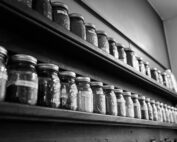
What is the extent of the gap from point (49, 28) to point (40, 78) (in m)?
0.19

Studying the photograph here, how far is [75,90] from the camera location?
848 mm

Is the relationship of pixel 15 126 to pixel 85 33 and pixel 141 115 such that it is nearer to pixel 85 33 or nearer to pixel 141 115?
pixel 85 33

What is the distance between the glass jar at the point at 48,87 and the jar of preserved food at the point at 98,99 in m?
0.26

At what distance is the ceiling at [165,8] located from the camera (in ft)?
9.46

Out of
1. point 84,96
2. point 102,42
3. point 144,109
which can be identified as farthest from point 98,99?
point 144,109

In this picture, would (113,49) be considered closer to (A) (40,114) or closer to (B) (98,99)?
(B) (98,99)

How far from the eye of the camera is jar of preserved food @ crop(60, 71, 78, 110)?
79 cm

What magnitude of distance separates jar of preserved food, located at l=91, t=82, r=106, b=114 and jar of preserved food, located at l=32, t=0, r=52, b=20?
1.32 feet

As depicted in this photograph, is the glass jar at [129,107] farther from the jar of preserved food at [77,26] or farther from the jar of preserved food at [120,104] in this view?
the jar of preserved food at [77,26]

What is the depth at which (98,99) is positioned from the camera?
0.97 meters

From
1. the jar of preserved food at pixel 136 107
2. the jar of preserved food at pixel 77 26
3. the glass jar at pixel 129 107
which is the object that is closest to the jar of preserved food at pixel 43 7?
the jar of preserved food at pixel 77 26

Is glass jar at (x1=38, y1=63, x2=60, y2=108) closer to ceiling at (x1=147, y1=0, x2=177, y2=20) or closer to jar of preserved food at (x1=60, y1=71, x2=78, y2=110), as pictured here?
jar of preserved food at (x1=60, y1=71, x2=78, y2=110)

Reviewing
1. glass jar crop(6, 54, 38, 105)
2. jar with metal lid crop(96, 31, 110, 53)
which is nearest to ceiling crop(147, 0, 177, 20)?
jar with metal lid crop(96, 31, 110, 53)

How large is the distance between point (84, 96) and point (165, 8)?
262 centimetres
